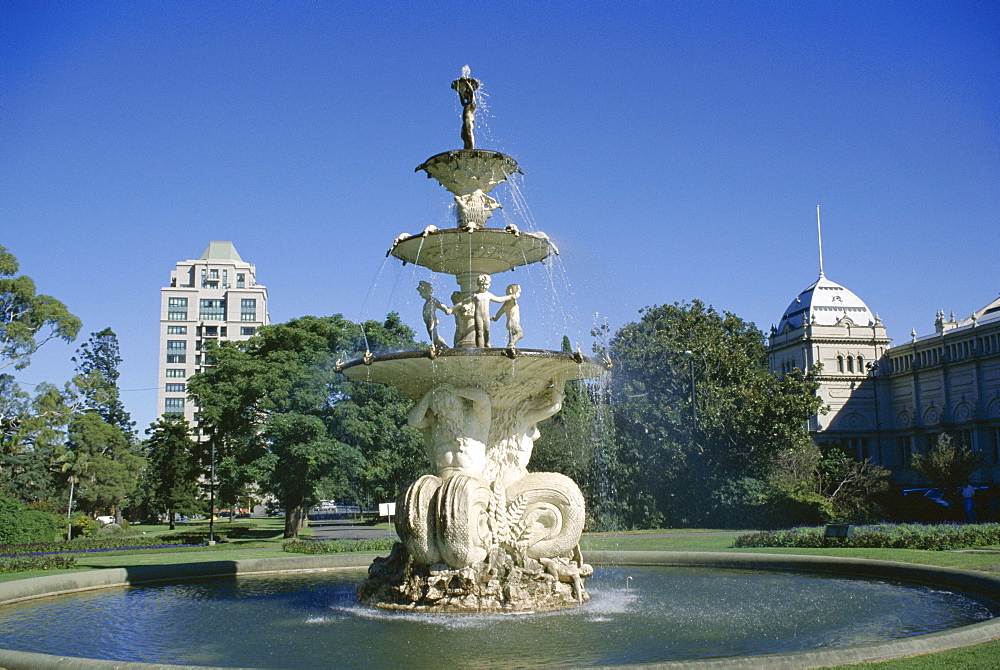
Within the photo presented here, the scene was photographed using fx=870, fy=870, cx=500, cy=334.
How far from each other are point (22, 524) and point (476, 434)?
80.8 ft

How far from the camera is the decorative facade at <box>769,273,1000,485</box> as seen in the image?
6272cm

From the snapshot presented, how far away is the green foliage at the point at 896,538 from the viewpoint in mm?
20906

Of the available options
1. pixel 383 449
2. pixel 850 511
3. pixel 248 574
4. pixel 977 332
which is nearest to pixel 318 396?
pixel 383 449

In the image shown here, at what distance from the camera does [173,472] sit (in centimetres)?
5894

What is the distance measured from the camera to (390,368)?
516 inches

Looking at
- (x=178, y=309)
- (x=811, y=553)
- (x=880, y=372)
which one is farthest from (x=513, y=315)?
(x=178, y=309)

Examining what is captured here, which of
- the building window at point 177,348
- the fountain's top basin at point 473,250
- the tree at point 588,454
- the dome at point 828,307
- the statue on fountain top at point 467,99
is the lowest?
Answer: the tree at point 588,454

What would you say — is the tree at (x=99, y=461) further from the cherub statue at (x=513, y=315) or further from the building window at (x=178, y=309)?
the building window at (x=178, y=309)

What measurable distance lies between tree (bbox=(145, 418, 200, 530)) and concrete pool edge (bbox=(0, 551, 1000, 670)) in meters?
40.1

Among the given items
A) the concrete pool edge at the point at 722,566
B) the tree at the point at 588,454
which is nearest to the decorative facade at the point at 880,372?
the tree at the point at 588,454

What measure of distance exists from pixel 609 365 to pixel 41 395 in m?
36.5

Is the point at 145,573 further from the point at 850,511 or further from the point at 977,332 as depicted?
the point at 977,332

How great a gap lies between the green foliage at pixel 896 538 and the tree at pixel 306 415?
18759 millimetres

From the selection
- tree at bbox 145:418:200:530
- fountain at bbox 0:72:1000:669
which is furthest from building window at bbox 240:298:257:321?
fountain at bbox 0:72:1000:669
